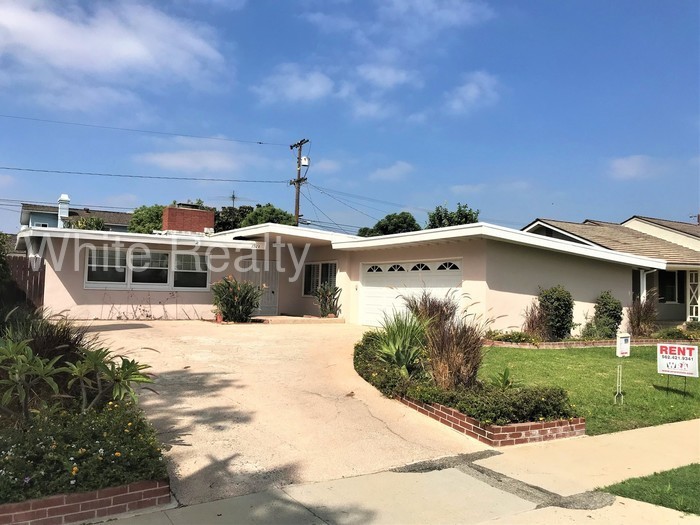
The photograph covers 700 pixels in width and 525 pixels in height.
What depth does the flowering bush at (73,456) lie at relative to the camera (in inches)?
150

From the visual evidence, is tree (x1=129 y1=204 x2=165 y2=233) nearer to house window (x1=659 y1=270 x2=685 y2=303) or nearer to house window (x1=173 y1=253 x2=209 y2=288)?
house window (x1=173 y1=253 x2=209 y2=288)

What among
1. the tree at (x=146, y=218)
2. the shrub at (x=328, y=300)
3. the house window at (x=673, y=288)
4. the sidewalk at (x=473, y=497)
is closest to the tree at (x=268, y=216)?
the tree at (x=146, y=218)

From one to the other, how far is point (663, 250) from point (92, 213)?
46.5 meters

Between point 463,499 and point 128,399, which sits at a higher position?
point 128,399

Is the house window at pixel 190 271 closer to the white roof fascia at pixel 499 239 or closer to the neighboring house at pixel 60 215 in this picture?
the white roof fascia at pixel 499 239

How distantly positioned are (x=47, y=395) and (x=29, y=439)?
1282 millimetres

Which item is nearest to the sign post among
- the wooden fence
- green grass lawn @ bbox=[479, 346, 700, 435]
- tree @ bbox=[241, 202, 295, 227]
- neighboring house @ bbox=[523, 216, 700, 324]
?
green grass lawn @ bbox=[479, 346, 700, 435]

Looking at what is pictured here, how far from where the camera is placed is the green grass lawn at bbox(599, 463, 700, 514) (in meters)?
4.53

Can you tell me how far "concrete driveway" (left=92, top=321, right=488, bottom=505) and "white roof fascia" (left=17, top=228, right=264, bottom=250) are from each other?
19.9ft

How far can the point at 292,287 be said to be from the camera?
21.3 m

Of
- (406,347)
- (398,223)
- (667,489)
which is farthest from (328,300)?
(398,223)

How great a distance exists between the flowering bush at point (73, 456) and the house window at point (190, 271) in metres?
14.0

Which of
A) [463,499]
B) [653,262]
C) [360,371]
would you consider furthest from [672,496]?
[653,262]

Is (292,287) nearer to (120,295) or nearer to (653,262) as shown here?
(120,295)
